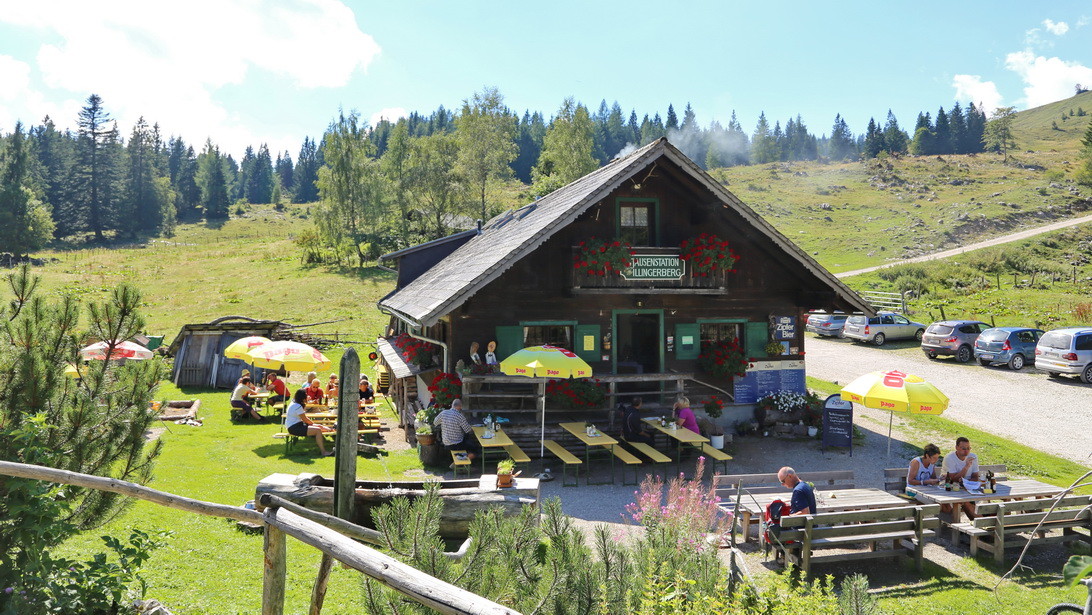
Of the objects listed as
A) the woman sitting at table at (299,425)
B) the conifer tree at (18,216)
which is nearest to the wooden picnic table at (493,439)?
the woman sitting at table at (299,425)

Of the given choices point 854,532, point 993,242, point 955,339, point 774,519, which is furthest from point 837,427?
point 993,242

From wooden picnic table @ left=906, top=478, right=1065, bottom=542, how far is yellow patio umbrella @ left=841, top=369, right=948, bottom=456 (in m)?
1.17

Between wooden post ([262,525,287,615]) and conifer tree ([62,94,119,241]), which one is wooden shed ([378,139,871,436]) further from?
conifer tree ([62,94,119,241])

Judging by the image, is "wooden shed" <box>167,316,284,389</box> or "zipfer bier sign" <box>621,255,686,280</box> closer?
"zipfer bier sign" <box>621,255,686,280</box>

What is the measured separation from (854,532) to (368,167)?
5428 cm

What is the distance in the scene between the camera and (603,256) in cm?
1526

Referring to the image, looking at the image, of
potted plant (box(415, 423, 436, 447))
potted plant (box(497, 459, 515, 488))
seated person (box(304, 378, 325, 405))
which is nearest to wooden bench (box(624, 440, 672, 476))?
potted plant (box(415, 423, 436, 447))

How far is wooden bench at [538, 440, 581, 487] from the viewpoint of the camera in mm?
13320

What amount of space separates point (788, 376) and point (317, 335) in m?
22.5

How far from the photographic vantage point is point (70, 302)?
227 inches

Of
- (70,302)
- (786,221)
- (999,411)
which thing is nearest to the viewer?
(70,302)

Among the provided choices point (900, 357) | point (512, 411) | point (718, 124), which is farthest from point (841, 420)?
point (718, 124)

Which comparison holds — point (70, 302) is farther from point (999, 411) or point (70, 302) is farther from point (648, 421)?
point (999, 411)

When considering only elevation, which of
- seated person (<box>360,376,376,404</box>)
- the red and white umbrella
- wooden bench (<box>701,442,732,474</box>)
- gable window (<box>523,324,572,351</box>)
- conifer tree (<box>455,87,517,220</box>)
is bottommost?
wooden bench (<box>701,442,732,474</box>)
